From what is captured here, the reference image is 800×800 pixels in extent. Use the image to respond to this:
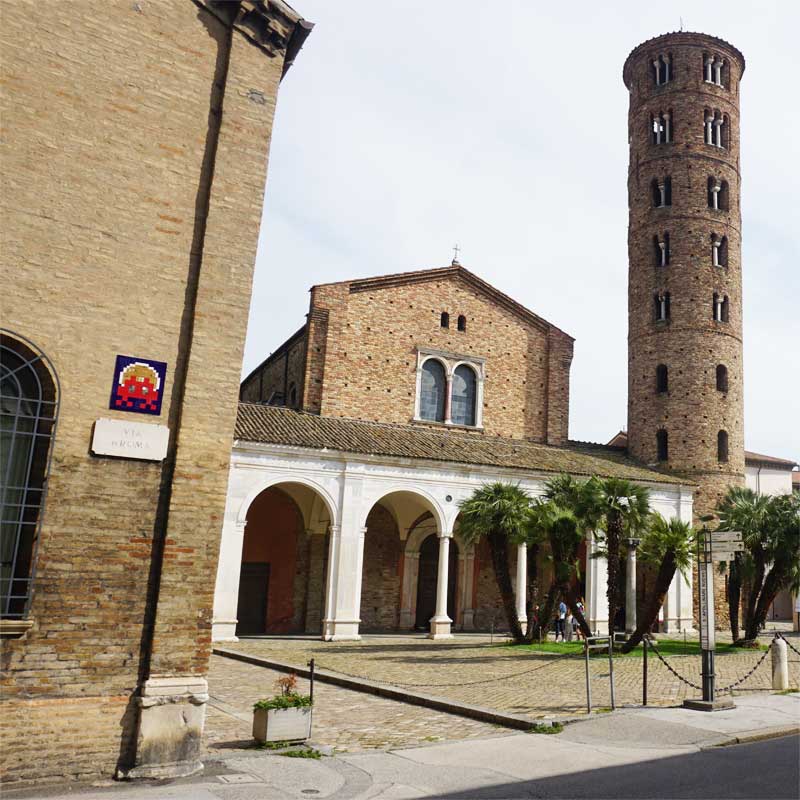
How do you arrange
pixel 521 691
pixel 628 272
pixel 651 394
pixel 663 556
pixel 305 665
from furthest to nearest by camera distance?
pixel 628 272, pixel 651 394, pixel 663 556, pixel 305 665, pixel 521 691

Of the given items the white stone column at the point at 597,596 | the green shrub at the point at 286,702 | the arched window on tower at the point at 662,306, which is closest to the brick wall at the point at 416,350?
the arched window on tower at the point at 662,306

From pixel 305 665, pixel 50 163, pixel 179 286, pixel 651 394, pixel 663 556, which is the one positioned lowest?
pixel 305 665

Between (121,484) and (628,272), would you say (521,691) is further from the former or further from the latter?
(628,272)

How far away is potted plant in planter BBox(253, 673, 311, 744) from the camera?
338 inches

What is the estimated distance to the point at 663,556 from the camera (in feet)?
65.5

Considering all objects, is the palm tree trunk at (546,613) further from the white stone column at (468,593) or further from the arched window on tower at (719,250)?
the arched window on tower at (719,250)

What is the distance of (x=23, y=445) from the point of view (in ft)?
24.6

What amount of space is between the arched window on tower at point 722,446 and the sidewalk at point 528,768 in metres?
21.5

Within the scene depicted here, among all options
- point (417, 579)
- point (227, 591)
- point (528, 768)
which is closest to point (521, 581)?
point (417, 579)

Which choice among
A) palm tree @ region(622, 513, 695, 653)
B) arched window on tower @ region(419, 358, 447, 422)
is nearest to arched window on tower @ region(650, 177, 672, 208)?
arched window on tower @ region(419, 358, 447, 422)

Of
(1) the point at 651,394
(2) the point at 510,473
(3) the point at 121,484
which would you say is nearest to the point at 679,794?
(3) the point at 121,484

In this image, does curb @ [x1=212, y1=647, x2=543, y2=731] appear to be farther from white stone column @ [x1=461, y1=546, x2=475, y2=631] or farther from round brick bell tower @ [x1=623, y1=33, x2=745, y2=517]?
round brick bell tower @ [x1=623, y1=33, x2=745, y2=517]

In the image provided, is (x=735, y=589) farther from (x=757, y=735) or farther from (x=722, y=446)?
(x=757, y=735)

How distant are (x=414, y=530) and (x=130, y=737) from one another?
65.3ft
